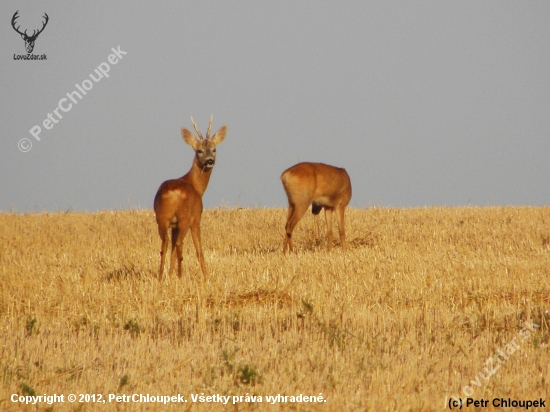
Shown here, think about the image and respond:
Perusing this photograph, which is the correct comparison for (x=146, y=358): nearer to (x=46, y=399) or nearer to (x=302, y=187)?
(x=46, y=399)

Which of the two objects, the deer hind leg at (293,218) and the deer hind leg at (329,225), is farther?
the deer hind leg at (329,225)

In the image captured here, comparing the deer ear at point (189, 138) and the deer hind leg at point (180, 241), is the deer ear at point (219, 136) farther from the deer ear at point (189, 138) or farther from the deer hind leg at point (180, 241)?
the deer hind leg at point (180, 241)

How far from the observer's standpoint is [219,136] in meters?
11.4

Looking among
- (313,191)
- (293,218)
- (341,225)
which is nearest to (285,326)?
(293,218)

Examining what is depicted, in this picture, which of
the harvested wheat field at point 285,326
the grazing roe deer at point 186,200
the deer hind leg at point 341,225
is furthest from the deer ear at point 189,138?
the deer hind leg at point 341,225

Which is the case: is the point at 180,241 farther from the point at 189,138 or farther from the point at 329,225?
the point at 329,225

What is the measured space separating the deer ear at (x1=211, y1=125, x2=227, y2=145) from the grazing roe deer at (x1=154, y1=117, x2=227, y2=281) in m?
0.14

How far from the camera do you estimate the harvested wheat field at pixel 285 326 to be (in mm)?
5297

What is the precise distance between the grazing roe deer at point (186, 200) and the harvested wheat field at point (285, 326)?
53 centimetres

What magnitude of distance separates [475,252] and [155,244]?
676 centimetres

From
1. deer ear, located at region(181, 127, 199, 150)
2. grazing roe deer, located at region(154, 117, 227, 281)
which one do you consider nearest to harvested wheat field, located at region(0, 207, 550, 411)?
grazing roe deer, located at region(154, 117, 227, 281)

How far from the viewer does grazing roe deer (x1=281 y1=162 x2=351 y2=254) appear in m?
14.2

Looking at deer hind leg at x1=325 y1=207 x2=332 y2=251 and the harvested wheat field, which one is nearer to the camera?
the harvested wheat field

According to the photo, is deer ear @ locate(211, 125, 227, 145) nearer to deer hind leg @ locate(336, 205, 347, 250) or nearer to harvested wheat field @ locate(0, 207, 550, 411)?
harvested wheat field @ locate(0, 207, 550, 411)
